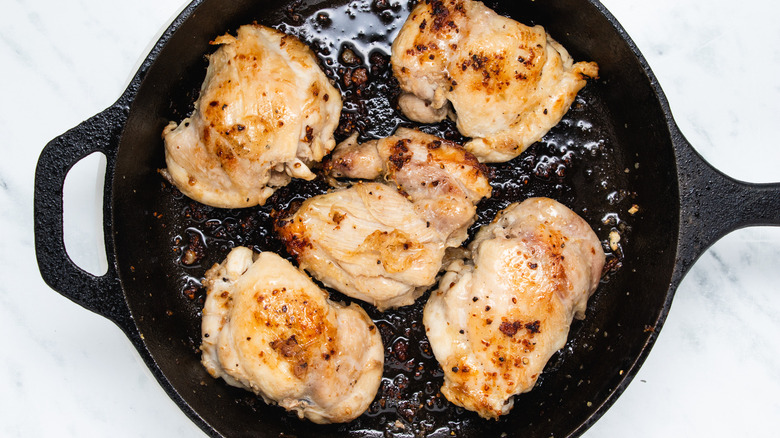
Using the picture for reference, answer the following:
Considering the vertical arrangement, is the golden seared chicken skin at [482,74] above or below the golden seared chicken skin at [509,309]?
above

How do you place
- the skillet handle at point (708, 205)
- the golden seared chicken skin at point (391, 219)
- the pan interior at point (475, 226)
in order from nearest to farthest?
1. the skillet handle at point (708, 205)
2. the golden seared chicken skin at point (391, 219)
3. the pan interior at point (475, 226)

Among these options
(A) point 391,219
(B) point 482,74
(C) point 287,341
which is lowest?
(C) point 287,341

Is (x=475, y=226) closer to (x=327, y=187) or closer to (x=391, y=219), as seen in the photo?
(x=391, y=219)

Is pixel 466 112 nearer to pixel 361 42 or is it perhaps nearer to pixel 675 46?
pixel 361 42

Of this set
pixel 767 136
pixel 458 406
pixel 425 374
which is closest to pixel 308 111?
pixel 425 374

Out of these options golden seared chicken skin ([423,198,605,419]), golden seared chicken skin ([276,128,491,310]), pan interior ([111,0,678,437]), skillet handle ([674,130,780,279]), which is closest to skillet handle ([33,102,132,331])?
pan interior ([111,0,678,437])

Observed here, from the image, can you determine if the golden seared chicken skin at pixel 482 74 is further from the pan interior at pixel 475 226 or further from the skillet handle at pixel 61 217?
the skillet handle at pixel 61 217

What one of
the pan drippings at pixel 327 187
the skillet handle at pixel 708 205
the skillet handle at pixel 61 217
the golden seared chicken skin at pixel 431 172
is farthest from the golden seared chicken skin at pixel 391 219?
the skillet handle at pixel 708 205

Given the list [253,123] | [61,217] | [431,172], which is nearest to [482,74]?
[431,172]
